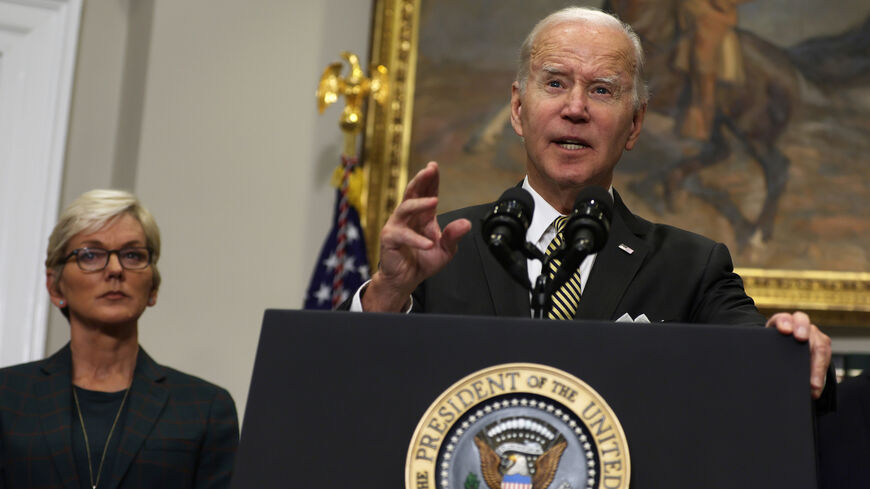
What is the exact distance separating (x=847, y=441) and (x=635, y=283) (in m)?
0.95

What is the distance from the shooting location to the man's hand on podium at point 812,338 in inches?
62.5

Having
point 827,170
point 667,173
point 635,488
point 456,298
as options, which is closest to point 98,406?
point 456,298

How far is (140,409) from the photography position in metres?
3.47

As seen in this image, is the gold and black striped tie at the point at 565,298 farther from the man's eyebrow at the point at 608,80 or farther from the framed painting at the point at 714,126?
the framed painting at the point at 714,126

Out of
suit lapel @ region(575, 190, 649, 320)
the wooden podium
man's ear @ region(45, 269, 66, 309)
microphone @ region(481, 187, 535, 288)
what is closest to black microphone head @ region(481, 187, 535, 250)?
microphone @ region(481, 187, 535, 288)

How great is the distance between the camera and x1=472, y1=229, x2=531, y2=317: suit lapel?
88.0 inches

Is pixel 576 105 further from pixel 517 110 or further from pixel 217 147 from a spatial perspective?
pixel 217 147

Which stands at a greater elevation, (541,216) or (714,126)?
(714,126)

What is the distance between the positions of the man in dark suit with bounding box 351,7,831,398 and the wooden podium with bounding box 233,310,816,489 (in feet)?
1.26

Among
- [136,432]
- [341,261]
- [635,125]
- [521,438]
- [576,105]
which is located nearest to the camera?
[521,438]

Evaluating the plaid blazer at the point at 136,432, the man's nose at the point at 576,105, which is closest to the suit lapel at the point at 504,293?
the man's nose at the point at 576,105

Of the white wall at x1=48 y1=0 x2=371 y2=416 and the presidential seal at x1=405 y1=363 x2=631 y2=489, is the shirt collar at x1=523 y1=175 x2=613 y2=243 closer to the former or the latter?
the presidential seal at x1=405 y1=363 x2=631 y2=489

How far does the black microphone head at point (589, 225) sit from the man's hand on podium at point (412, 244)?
0.18m

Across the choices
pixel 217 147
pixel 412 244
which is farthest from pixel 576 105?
pixel 217 147
